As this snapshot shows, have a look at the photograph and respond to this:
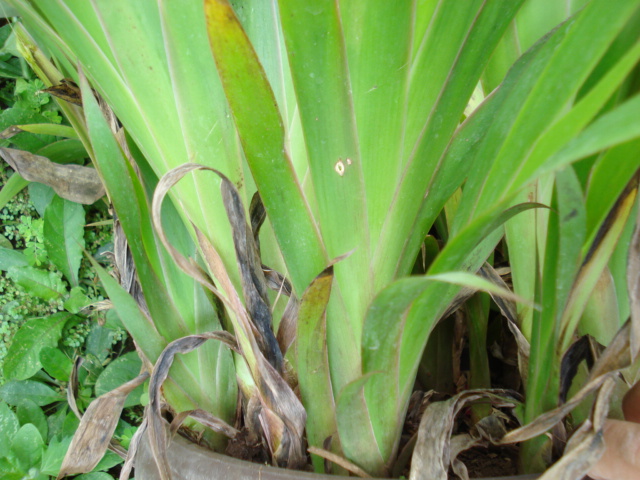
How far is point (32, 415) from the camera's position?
66 cm

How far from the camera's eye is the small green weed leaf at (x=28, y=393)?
2.19 ft

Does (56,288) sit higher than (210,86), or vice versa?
(210,86)

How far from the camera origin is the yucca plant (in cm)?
26

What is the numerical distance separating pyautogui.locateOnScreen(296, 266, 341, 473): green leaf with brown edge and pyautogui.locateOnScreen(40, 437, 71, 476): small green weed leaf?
0.42 m

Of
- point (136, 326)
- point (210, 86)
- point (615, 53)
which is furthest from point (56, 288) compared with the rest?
point (615, 53)

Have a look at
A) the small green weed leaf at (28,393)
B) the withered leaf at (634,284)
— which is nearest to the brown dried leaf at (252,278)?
the withered leaf at (634,284)

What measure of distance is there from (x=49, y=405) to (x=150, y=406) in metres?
0.47

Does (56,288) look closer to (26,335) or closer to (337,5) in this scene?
(26,335)

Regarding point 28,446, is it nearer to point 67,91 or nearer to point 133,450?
point 133,450

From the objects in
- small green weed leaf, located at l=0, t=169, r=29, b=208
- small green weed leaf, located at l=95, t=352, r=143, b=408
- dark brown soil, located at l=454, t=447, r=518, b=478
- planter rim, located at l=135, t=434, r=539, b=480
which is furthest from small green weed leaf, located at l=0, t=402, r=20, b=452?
dark brown soil, located at l=454, t=447, r=518, b=478

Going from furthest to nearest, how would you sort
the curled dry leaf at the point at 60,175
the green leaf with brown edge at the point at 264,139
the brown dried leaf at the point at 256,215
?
the curled dry leaf at the point at 60,175, the brown dried leaf at the point at 256,215, the green leaf with brown edge at the point at 264,139

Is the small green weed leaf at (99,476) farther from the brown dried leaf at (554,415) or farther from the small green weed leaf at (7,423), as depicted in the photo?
the brown dried leaf at (554,415)

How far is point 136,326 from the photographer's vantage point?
39 cm

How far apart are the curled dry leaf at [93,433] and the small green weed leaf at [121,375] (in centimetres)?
27
